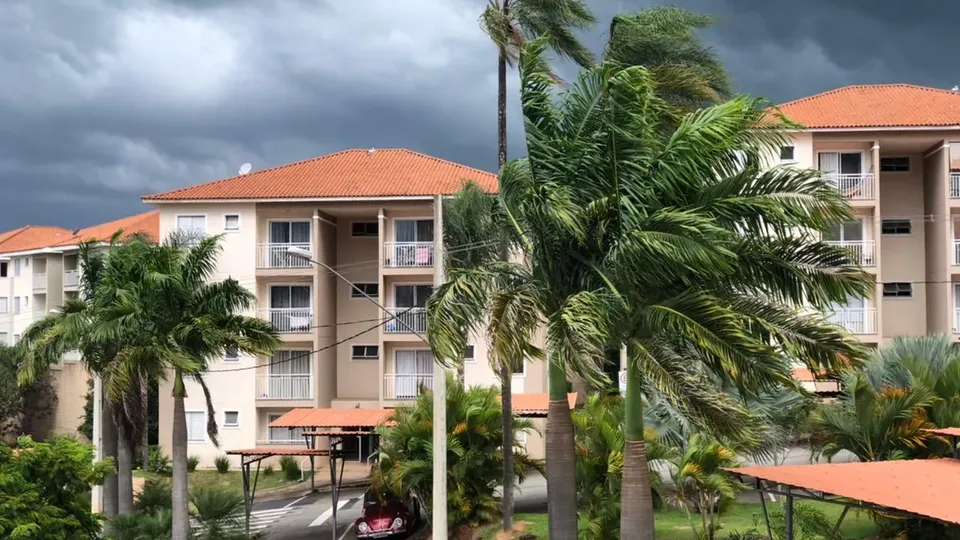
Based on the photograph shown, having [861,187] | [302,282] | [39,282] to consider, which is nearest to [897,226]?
[861,187]

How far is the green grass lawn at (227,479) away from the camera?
3828cm

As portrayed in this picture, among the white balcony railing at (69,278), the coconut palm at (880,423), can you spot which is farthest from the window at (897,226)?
the white balcony railing at (69,278)

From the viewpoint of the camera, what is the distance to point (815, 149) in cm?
3931

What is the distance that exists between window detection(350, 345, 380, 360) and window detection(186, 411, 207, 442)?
728 centimetres

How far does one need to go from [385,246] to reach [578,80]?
27.8 m

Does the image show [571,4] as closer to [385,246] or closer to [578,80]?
[578,80]

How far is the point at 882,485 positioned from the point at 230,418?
33199 millimetres

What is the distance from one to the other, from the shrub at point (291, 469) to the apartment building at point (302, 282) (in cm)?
214

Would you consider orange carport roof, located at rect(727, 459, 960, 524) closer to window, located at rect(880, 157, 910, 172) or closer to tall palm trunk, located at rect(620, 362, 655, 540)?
tall palm trunk, located at rect(620, 362, 655, 540)

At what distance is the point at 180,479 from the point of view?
2277 centimetres

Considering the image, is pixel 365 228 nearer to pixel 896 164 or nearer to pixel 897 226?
pixel 897 226

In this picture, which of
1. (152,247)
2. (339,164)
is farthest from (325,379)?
(152,247)

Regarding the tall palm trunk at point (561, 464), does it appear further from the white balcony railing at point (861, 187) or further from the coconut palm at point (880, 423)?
the white balcony railing at point (861, 187)

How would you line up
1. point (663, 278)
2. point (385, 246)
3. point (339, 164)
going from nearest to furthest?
1. point (663, 278)
2. point (385, 246)
3. point (339, 164)
